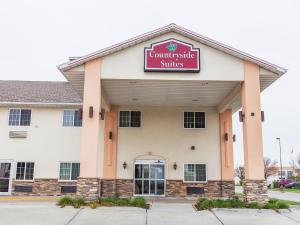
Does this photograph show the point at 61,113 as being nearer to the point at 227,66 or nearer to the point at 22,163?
the point at 22,163

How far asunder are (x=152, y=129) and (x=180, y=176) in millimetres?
3281

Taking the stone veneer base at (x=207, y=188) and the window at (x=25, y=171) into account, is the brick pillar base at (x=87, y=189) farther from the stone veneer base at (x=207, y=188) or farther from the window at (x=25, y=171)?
the window at (x=25, y=171)

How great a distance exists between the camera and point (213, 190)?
2069 centimetres

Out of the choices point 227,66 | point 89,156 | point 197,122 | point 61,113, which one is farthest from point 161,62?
point 61,113

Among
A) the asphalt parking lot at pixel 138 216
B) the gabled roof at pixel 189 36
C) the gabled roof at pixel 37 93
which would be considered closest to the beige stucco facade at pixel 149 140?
the gabled roof at pixel 37 93

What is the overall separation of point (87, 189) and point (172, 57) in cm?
692

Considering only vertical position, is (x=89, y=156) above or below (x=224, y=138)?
below

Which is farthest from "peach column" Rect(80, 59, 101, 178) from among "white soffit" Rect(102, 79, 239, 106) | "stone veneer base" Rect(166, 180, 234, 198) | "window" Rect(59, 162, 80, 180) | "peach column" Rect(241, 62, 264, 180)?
"stone veneer base" Rect(166, 180, 234, 198)

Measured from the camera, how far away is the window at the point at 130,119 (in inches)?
839

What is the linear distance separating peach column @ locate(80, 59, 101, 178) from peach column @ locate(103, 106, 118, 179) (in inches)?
219

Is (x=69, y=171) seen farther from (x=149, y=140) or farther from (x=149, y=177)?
(x=149, y=140)

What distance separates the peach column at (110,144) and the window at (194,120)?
429cm

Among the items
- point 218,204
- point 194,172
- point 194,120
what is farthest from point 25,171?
point 218,204

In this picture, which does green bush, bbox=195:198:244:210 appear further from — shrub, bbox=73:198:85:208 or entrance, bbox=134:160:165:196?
entrance, bbox=134:160:165:196
